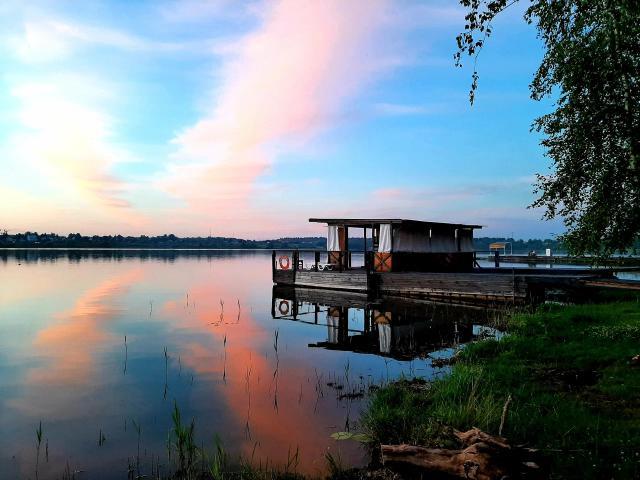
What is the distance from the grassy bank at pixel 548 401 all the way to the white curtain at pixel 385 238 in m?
16.8

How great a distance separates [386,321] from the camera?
65.9ft

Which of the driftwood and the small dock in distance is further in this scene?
the small dock in distance

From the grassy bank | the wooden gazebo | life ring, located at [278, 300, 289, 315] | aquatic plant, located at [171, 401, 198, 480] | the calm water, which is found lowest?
life ring, located at [278, 300, 289, 315]

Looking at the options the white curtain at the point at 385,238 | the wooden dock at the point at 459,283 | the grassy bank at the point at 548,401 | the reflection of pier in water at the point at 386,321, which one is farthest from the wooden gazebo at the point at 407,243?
the grassy bank at the point at 548,401

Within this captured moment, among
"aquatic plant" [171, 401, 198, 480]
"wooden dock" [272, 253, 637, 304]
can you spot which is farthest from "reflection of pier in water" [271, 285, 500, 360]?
"aquatic plant" [171, 401, 198, 480]

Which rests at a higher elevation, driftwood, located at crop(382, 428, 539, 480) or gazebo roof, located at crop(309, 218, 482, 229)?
gazebo roof, located at crop(309, 218, 482, 229)

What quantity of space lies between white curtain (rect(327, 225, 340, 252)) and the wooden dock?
1.97 metres

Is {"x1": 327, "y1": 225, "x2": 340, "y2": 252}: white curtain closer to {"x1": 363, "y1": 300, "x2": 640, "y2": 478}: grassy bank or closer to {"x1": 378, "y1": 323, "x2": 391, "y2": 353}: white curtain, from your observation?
{"x1": 378, "y1": 323, "x2": 391, "y2": 353}: white curtain

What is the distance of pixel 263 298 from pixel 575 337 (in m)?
23.1

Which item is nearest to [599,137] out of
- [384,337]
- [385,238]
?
[384,337]

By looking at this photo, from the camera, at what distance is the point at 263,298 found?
31.9 metres

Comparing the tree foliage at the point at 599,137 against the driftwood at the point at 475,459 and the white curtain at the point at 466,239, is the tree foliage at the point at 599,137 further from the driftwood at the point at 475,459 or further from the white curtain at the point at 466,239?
the white curtain at the point at 466,239

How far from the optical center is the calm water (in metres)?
7.50

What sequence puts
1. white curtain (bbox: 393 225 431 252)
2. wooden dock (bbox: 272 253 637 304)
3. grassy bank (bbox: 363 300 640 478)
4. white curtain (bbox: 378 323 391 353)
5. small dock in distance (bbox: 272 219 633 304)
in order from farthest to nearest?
white curtain (bbox: 393 225 431 252) → small dock in distance (bbox: 272 219 633 304) → wooden dock (bbox: 272 253 637 304) → white curtain (bbox: 378 323 391 353) → grassy bank (bbox: 363 300 640 478)
